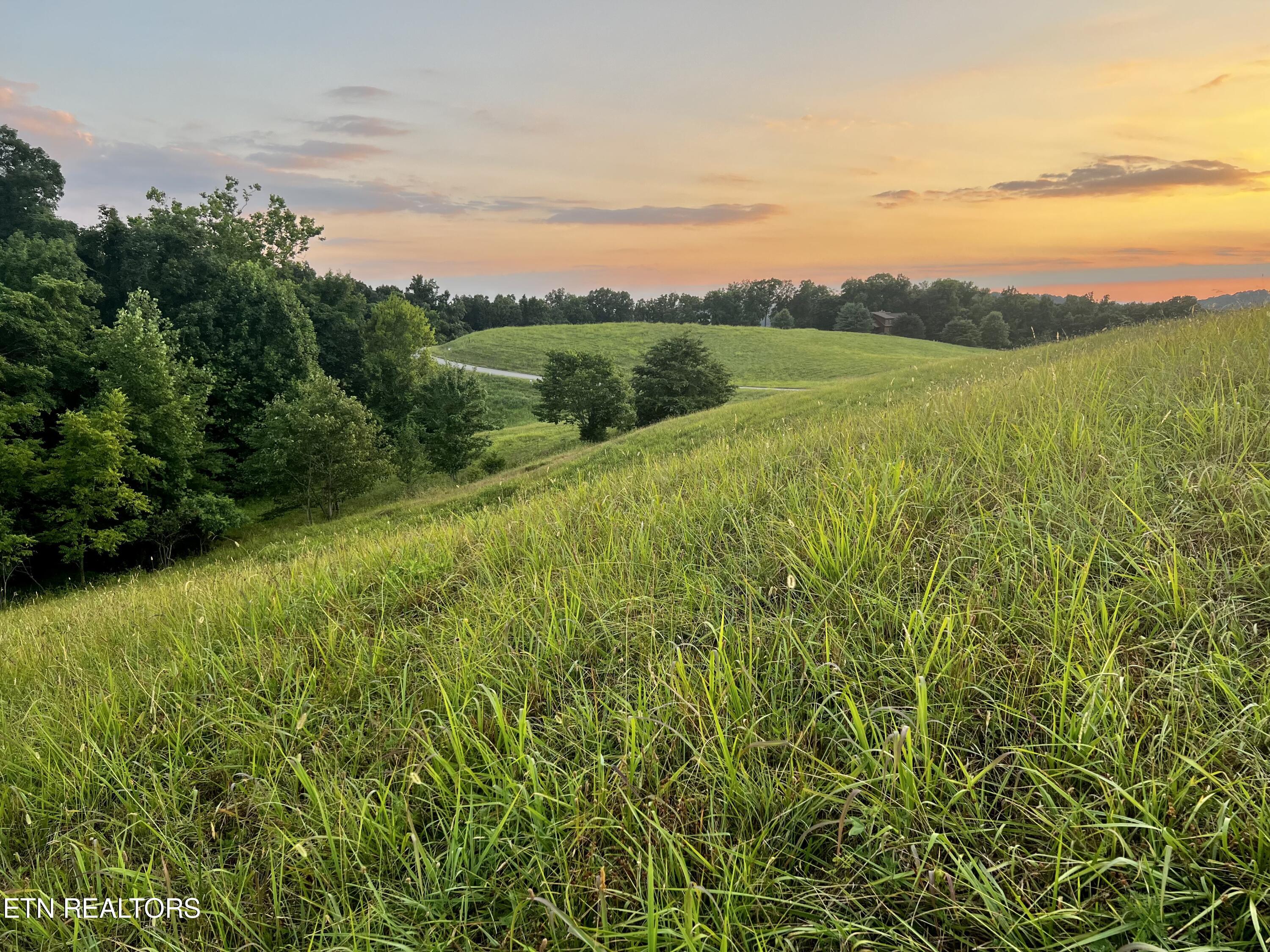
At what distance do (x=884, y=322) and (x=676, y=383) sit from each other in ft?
273

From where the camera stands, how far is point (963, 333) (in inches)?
3556

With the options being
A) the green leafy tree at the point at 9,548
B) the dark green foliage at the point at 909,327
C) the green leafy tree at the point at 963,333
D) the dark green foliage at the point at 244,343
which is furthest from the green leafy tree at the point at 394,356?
the dark green foliage at the point at 909,327

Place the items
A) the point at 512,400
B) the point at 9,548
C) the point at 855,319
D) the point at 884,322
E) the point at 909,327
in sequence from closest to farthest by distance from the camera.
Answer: the point at 9,548 → the point at 512,400 → the point at 855,319 → the point at 909,327 → the point at 884,322

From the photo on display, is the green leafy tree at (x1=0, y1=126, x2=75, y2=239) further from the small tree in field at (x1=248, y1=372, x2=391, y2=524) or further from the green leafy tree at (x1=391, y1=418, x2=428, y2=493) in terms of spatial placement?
the green leafy tree at (x1=391, y1=418, x2=428, y2=493)

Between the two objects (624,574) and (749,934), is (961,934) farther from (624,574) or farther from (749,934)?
(624,574)

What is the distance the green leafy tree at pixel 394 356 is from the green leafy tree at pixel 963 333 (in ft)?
250

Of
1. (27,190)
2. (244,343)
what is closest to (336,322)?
(244,343)

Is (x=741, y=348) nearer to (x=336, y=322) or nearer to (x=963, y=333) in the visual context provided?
(x=336, y=322)

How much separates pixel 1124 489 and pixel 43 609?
15.8m

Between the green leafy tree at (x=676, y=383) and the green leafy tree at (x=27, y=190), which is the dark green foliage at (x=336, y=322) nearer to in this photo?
the green leafy tree at (x=27, y=190)

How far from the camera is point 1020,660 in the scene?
6.98 feet

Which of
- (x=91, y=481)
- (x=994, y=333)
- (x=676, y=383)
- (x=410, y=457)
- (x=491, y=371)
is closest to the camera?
(x=91, y=481)

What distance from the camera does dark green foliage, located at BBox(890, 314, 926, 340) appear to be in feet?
335
